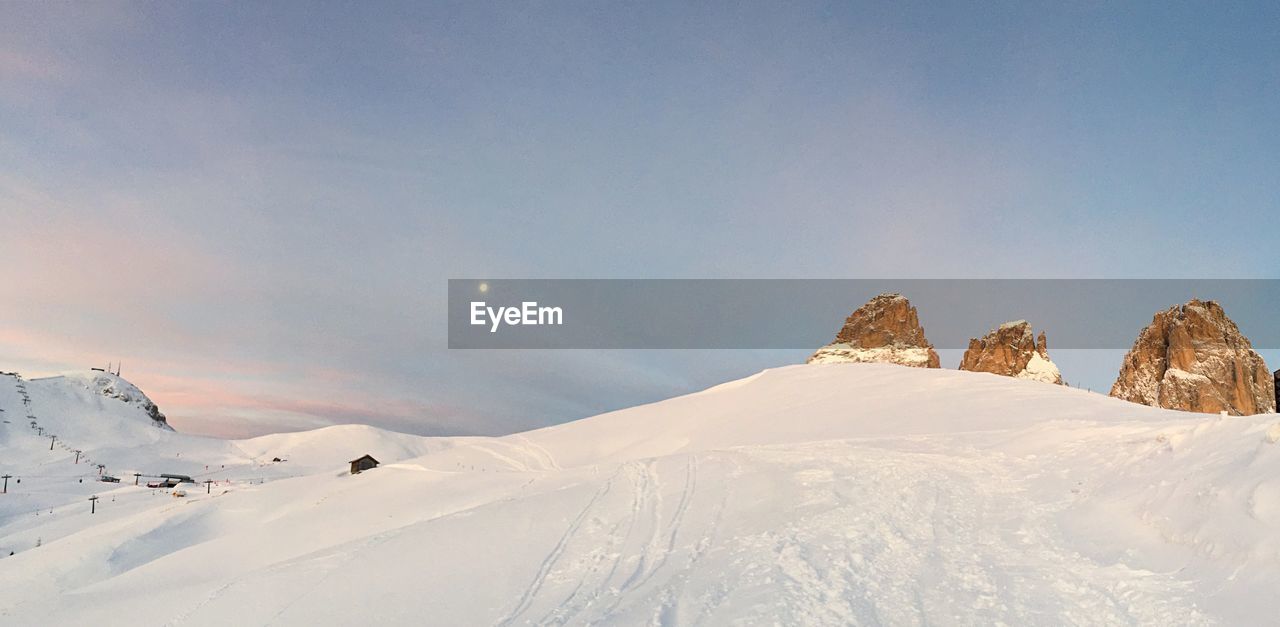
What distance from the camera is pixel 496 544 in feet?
44.3

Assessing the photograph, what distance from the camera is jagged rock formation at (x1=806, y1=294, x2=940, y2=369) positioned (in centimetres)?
13575

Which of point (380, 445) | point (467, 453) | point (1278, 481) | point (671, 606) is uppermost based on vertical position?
point (1278, 481)

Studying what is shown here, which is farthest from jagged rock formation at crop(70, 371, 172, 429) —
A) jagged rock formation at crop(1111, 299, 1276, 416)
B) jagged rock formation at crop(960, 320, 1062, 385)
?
jagged rock formation at crop(1111, 299, 1276, 416)

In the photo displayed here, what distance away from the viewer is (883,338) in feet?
455

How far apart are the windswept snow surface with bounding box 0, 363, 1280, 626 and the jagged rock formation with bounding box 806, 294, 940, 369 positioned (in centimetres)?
11127

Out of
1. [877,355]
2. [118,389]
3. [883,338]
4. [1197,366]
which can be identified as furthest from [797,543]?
[118,389]

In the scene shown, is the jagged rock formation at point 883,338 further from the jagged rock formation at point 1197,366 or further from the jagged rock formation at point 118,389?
the jagged rock formation at point 118,389

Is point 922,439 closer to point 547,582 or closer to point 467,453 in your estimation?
point 547,582

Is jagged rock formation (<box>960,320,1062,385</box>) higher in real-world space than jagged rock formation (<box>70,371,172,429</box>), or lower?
higher

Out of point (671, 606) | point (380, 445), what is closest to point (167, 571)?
point (671, 606)

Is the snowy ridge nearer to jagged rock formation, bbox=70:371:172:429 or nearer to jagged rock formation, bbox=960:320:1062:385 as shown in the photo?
jagged rock formation, bbox=960:320:1062:385

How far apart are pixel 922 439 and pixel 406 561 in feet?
61.6

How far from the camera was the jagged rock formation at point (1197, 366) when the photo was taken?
335 ft

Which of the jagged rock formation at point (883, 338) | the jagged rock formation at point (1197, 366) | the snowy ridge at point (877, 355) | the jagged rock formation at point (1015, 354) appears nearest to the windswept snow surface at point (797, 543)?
the jagged rock formation at point (1197, 366)
